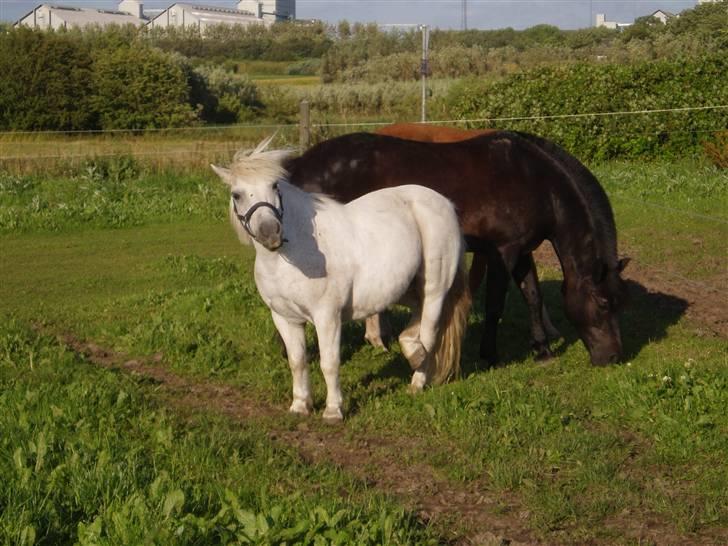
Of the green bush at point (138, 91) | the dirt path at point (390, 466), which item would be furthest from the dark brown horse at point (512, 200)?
the green bush at point (138, 91)

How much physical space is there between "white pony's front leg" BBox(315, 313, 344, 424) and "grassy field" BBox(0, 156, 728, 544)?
0.14 meters

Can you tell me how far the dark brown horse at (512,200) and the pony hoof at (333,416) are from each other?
1914 mm

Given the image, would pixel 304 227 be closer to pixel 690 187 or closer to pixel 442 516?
pixel 442 516

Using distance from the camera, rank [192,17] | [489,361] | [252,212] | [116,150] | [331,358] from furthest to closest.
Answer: [192,17], [116,150], [489,361], [331,358], [252,212]

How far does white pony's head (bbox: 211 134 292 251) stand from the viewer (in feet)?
17.8

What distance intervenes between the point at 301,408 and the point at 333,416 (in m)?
0.28

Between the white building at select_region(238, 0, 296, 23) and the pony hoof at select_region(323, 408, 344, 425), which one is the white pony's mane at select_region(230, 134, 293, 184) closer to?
the pony hoof at select_region(323, 408, 344, 425)

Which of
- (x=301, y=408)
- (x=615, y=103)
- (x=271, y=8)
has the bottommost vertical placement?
(x=301, y=408)

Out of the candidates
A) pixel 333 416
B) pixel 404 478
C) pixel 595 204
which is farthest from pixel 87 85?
pixel 404 478

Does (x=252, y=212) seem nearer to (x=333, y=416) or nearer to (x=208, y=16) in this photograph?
(x=333, y=416)

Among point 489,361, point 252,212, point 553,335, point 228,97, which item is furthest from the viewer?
point 228,97

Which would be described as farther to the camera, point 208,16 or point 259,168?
point 208,16

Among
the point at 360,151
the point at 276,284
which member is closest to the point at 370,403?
the point at 276,284

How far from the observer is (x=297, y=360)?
6273 mm
